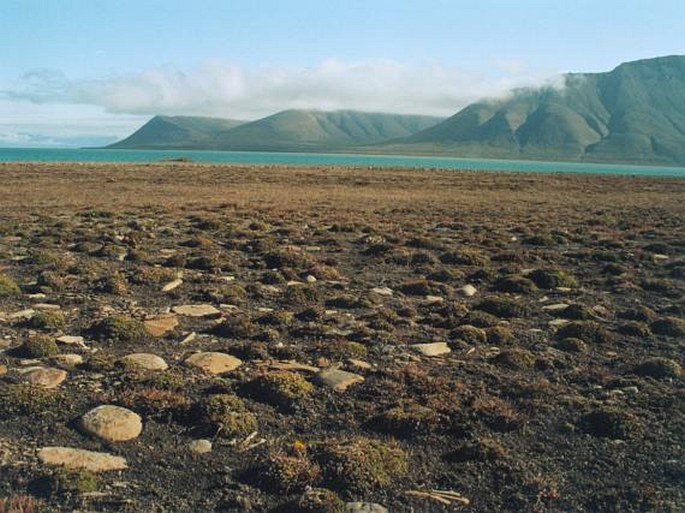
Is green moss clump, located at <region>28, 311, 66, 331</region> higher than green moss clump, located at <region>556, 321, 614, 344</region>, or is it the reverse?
green moss clump, located at <region>28, 311, 66, 331</region>

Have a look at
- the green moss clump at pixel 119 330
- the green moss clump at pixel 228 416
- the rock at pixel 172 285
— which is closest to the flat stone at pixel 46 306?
the green moss clump at pixel 119 330

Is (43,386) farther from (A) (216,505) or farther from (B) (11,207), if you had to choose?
(B) (11,207)

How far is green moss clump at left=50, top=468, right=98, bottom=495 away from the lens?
6.52 m

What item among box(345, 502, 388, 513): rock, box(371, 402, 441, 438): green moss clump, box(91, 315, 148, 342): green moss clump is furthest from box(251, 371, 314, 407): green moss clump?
box(91, 315, 148, 342): green moss clump

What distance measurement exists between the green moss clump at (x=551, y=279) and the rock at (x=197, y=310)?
9522 mm

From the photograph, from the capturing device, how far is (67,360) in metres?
10.3

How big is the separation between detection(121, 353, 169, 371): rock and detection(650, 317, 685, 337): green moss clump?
10087 millimetres

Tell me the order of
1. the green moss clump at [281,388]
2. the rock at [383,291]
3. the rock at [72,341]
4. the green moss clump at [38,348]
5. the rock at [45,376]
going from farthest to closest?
the rock at [383,291] → the rock at [72,341] → the green moss clump at [38,348] → the rock at [45,376] → the green moss clump at [281,388]

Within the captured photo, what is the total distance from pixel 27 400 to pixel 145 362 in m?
2.07

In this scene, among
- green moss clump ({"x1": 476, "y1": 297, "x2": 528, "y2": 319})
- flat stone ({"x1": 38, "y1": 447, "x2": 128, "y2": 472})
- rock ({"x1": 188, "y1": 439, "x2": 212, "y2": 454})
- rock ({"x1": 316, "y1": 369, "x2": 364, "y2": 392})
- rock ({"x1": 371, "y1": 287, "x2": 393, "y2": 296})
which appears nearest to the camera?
flat stone ({"x1": 38, "y1": 447, "x2": 128, "y2": 472})

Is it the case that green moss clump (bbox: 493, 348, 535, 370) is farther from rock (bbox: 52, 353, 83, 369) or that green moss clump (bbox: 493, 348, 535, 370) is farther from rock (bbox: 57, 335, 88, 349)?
rock (bbox: 57, 335, 88, 349)

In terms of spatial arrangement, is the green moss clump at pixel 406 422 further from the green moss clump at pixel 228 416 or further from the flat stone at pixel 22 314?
the flat stone at pixel 22 314

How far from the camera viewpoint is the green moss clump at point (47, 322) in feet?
39.8

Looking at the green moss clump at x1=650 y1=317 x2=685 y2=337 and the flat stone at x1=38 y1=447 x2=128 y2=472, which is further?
the green moss clump at x1=650 y1=317 x2=685 y2=337
